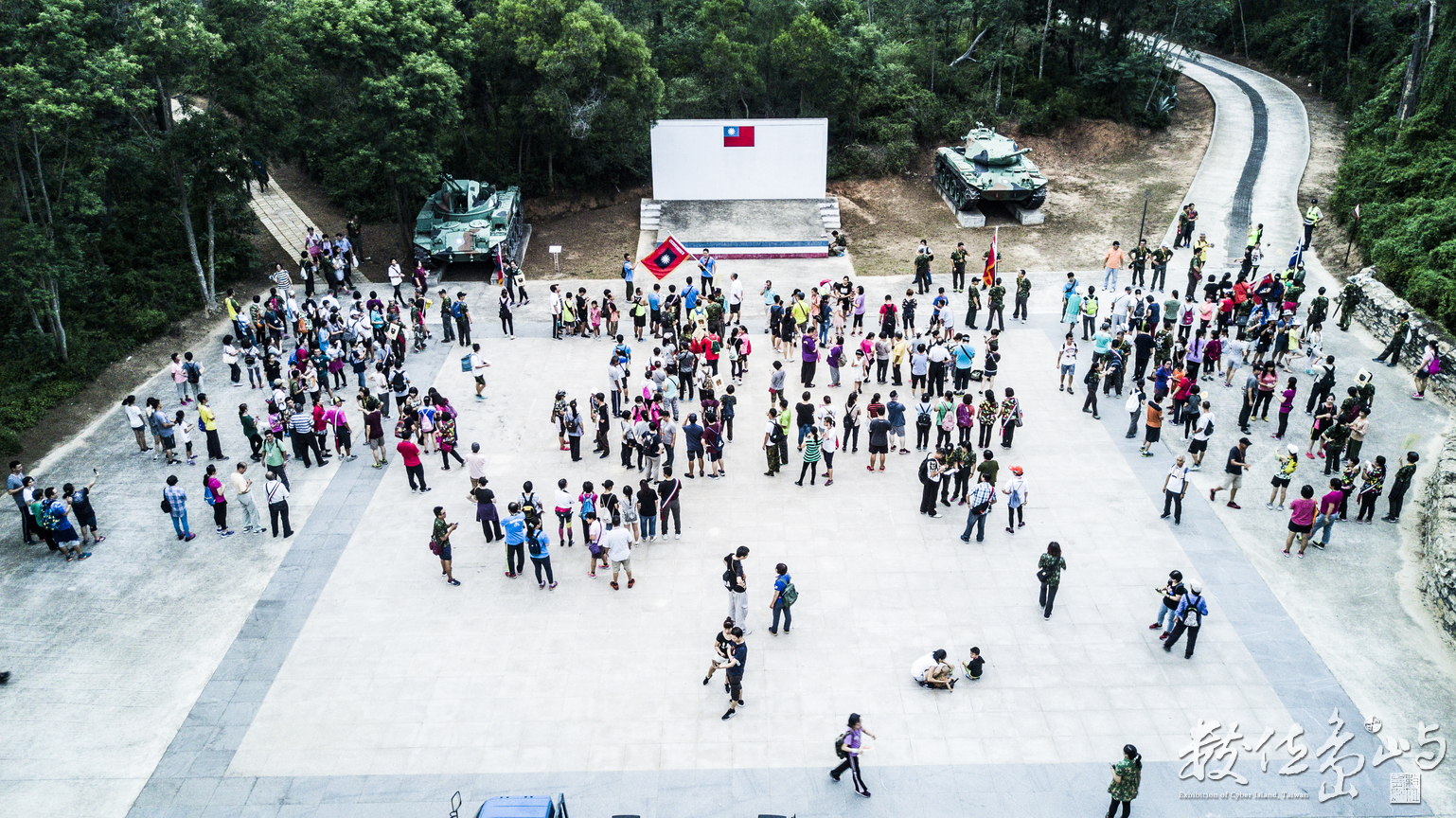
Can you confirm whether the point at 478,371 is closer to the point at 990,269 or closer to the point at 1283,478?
the point at 990,269

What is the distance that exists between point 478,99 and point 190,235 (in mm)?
11477

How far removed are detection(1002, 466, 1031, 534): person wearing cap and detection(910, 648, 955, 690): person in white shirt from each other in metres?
3.61

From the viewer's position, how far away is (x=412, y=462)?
1611 centimetres

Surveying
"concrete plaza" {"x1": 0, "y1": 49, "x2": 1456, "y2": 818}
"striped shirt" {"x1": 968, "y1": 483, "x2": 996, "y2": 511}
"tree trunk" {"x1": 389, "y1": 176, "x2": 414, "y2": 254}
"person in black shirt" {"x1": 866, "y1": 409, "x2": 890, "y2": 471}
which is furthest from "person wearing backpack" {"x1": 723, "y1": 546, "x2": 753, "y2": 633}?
"tree trunk" {"x1": 389, "y1": 176, "x2": 414, "y2": 254}

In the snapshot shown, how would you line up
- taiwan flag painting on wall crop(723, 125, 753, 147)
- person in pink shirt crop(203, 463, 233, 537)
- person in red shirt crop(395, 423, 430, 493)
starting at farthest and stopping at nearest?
1. taiwan flag painting on wall crop(723, 125, 753, 147)
2. person in red shirt crop(395, 423, 430, 493)
3. person in pink shirt crop(203, 463, 233, 537)

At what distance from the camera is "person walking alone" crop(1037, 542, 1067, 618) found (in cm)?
1275

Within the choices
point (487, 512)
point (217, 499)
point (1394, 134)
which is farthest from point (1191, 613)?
point (1394, 134)

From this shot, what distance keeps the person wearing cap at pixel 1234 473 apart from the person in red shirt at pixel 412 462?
505 inches

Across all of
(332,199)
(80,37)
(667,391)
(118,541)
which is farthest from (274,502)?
(332,199)

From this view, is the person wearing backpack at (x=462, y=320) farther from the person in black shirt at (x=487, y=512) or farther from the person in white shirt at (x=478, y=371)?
the person in black shirt at (x=487, y=512)

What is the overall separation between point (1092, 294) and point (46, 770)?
1977 cm

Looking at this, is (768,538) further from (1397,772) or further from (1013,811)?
(1397,772)

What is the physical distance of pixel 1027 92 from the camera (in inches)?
1442

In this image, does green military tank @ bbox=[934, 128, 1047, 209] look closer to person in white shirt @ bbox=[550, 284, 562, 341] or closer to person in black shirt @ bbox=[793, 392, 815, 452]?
person in white shirt @ bbox=[550, 284, 562, 341]
